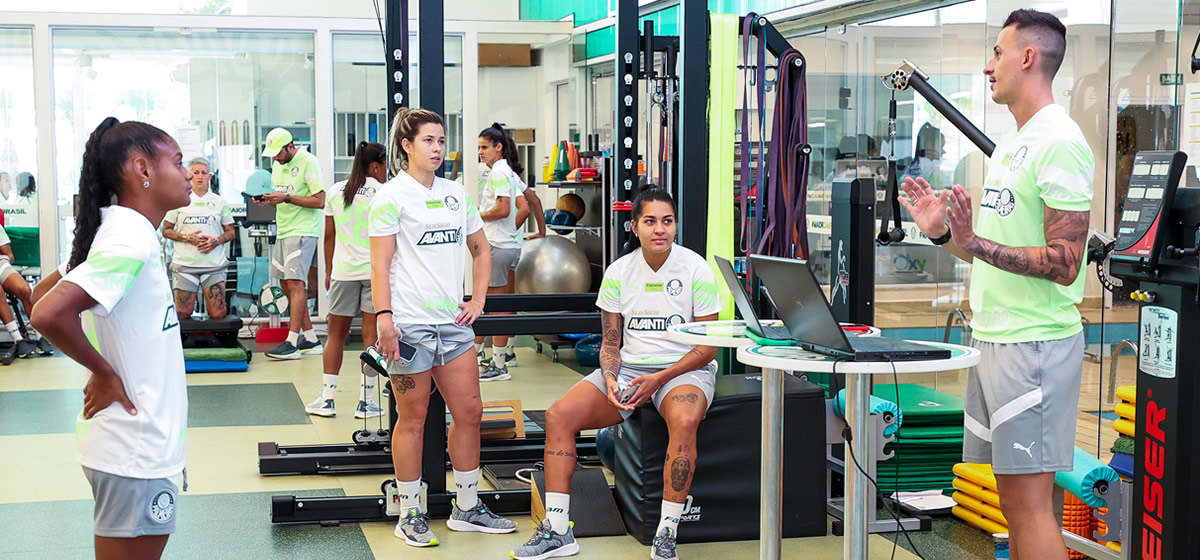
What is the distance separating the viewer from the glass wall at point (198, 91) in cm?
1002

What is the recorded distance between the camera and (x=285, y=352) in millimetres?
8930

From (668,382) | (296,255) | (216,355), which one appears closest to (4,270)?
(216,355)

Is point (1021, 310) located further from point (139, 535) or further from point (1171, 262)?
point (139, 535)

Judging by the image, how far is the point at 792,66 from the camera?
4840 mm

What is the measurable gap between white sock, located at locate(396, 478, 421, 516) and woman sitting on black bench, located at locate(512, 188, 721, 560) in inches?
18.7

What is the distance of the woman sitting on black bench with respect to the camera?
4270 millimetres

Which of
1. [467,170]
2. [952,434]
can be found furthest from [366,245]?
[467,170]

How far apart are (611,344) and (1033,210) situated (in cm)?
200

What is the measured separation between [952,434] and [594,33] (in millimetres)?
5903

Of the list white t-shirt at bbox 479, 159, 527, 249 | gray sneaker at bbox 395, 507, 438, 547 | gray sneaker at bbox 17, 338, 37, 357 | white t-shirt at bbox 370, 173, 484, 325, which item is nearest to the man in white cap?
white t-shirt at bbox 479, 159, 527, 249

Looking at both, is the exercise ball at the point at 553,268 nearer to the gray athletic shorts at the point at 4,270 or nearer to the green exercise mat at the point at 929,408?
the green exercise mat at the point at 929,408

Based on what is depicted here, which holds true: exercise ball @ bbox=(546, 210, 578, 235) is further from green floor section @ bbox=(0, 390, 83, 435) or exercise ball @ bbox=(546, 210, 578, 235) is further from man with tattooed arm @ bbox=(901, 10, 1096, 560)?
man with tattooed arm @ bbox=(901, 10, 1096, 560)

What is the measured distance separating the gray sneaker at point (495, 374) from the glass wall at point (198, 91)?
324 centimetres

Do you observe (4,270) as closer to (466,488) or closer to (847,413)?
(466,488)
